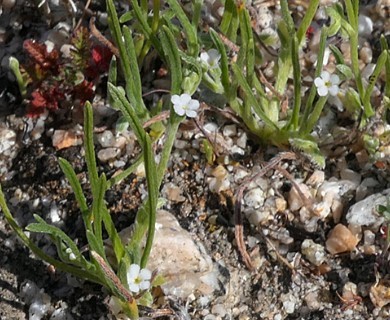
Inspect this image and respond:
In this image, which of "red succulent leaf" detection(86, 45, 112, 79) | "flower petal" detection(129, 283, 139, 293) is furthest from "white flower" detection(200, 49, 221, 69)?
"flower petal" detection(129, 283, 139, 293)

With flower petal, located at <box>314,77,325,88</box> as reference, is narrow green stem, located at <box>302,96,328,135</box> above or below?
below

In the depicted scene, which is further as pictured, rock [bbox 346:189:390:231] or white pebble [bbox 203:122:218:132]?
Result: white pebble [bbox 203:122:218:132]

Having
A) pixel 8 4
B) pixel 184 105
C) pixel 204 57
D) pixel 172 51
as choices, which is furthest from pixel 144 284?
pixel 8 4

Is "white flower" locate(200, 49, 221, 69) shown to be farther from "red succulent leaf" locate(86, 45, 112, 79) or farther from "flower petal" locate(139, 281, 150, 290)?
"flower petal" locate(139, 281, 150, 290)

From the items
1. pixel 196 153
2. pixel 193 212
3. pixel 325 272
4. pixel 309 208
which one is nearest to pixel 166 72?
pixel 196 153

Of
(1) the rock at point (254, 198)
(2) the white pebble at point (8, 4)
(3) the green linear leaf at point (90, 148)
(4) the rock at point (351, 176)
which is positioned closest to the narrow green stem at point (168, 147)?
(3) the green linear leaf at point (90, 148)

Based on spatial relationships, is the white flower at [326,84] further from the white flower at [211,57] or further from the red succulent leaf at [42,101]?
the red succulent leaf at [42,101]

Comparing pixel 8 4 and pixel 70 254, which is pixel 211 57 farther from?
pixel 8 4
